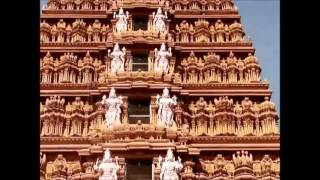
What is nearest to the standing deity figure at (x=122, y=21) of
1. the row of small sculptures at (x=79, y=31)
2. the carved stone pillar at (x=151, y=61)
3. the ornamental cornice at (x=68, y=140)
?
the row of small sculptures at (x=79, y=31)

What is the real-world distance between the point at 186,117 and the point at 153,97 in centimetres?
162

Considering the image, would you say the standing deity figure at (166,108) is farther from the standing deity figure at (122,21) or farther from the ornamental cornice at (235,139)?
the standing deity figure at (122,21)

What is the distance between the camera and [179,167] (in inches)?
1009

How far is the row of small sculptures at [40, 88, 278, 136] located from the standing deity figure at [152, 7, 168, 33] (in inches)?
163

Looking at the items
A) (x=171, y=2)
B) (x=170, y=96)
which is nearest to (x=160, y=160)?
(x=170, y=96)

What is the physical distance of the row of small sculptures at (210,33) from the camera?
32094 mm

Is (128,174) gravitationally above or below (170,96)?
below

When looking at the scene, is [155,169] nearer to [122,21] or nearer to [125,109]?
[125,109]

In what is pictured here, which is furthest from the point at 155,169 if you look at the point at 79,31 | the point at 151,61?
the point at 79,31

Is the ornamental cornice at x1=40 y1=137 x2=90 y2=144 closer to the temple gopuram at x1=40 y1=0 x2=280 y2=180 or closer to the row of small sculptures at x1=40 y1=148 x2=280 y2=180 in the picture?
the temple gopuram at x1=40 y1=0 x2=280 y2=180

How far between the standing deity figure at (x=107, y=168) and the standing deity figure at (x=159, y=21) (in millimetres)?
7732
